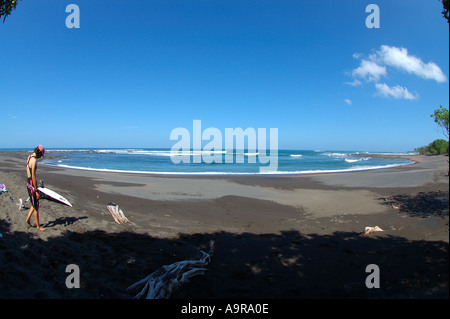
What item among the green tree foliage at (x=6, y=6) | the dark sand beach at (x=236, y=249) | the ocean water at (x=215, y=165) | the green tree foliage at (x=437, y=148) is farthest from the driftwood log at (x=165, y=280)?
the ocean water at (x=215, y=165)

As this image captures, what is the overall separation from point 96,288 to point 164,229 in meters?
3.76

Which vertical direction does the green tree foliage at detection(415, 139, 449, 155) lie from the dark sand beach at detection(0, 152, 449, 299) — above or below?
above

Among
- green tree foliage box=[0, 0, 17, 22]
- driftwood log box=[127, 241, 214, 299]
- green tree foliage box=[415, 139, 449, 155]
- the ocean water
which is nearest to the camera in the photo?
green tree foliage box=[415, 139, 449, 155]

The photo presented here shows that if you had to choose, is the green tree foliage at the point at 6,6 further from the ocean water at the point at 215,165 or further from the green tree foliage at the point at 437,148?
the ocean water at the point at 215,165

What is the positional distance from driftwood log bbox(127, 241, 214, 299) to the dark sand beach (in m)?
0.12

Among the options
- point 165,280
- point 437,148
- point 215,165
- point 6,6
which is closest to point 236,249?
point 165,280

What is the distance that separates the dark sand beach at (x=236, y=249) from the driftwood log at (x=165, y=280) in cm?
12

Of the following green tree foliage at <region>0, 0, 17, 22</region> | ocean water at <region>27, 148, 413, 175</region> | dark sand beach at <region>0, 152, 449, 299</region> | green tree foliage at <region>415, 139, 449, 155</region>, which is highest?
green tree foliage at <region>0, 0, 17, 22</region>

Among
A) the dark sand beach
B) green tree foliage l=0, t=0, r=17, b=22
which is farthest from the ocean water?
green tree foliage l=0, t=0, r=17, b=22

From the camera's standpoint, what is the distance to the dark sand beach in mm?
3627

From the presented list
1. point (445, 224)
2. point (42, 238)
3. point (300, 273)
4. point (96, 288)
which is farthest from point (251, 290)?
point (42, 238)

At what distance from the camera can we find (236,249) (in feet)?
20.6

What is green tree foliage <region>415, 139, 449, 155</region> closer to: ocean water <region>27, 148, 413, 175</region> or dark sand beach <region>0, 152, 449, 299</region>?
dark sand beach <region>0, 152, 449, 299</region>
